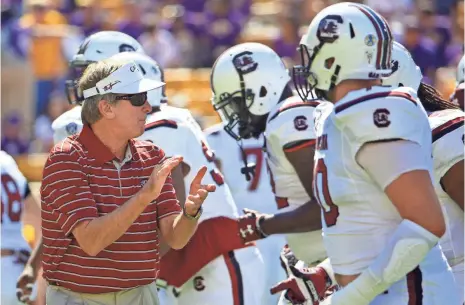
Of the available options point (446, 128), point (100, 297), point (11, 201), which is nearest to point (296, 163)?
point (446, 128)

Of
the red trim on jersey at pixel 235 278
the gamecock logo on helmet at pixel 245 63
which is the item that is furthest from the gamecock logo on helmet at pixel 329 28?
the gamecock logo on helmet at pixel 245 63

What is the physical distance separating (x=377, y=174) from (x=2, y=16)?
11440 mm

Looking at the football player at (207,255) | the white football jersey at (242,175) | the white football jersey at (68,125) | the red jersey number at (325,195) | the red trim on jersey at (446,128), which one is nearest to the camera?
the red jersey number at (325,195)

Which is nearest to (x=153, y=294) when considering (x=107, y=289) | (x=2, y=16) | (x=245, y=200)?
(x=107, y=289)

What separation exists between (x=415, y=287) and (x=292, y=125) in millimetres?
1414

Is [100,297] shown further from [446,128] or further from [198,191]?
[446,128]

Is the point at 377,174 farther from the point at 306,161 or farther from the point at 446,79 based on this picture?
the point at 446,79

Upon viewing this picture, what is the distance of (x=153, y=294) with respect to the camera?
434 centimetres

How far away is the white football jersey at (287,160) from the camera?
205 inches

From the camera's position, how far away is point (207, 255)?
566 centimetres

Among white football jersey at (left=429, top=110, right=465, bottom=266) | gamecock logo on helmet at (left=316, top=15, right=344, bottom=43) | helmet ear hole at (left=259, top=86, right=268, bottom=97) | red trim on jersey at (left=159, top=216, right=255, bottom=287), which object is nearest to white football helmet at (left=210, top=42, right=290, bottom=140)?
helmet ear hole at (left=259, top=86, right=268, bottom=97)

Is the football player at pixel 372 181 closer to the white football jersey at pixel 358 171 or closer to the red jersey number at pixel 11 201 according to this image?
the white football jersey at pixel 358 171

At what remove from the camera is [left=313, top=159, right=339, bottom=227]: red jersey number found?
13.2 ft

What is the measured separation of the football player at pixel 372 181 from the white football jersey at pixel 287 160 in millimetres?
857
